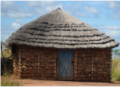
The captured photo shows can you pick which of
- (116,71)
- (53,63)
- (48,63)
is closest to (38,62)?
(48,63)

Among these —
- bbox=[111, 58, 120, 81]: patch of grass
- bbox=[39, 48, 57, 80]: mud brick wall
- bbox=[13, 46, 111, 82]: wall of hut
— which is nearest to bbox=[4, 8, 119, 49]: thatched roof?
bbox=[13, 46, 111, 82]: wall of hut

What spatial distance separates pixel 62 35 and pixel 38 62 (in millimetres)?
1833

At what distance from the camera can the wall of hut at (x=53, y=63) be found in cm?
1069

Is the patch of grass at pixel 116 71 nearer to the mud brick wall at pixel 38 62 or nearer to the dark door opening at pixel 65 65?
the dark door opening at pixel 65 65

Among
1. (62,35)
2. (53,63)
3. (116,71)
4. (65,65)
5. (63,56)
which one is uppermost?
(62,35)

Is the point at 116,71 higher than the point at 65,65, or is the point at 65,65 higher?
the point at 65,65

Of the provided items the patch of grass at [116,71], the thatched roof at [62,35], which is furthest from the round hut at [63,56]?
the patch of grass at [116,71]

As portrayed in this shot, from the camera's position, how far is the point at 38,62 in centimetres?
1073

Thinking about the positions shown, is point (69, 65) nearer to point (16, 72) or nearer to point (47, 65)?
point (47, 65)

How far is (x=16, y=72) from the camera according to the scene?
11875mm

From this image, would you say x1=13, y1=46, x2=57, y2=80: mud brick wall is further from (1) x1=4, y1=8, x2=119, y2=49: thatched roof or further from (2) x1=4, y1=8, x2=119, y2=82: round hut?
(1) x1=4, y1=8, x2=119, y2=49: thatched roof

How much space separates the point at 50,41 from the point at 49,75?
5.76 feet

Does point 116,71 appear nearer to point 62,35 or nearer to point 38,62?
point 62,35

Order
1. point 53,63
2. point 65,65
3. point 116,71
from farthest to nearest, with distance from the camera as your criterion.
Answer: point 116,71
point 65,65
point 53,63
